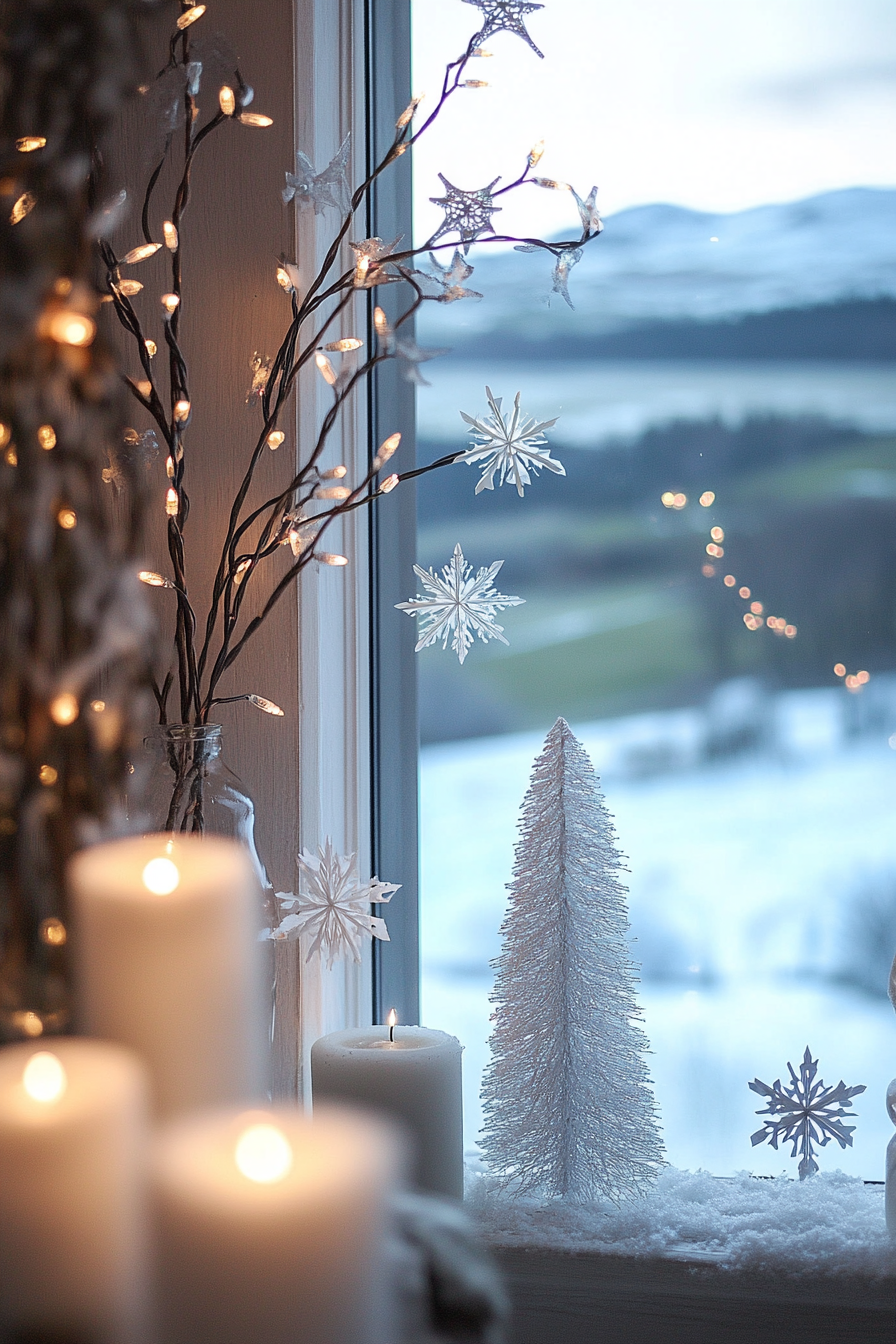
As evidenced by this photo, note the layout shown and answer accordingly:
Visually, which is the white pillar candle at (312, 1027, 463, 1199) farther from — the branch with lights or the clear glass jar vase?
the branch with lights

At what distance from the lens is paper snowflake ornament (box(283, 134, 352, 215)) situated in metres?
0.94

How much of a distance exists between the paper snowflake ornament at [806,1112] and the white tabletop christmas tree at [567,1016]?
4.7 inches

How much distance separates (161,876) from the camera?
1.22 feet

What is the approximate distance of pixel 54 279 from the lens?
1.18ft

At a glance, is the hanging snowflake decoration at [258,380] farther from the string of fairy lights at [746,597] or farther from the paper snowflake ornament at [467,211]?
the string of fairy lights at [746,597]

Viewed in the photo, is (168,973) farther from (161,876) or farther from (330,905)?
(330,905)

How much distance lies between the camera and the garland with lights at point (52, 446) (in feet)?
1.18

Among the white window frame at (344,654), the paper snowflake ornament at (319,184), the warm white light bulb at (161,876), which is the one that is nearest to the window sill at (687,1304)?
the white window frame at (344,654)

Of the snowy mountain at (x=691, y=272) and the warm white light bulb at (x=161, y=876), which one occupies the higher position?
the snowy mountain at (x=691, y=272)

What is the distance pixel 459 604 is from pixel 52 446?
29.0 inches

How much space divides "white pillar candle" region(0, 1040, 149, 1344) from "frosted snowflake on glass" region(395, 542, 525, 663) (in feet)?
2.60

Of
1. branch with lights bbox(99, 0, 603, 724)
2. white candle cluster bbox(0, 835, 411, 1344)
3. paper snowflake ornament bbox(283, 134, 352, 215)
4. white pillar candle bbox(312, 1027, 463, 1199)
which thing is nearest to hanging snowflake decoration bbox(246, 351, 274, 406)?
branch with lights bbox(99, 0, 603, 724)

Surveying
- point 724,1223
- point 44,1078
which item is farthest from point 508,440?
point 44,1078

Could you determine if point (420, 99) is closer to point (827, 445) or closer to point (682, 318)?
point (682, 318)
